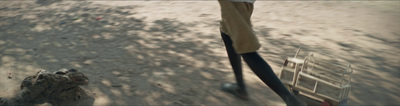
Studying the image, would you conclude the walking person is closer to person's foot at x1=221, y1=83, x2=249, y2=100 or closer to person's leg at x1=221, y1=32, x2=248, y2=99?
person's leg at x1=221, y1=32, x2=248, y2=99

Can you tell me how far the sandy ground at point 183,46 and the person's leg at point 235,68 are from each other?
8cm

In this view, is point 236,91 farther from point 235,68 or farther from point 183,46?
point 183,46

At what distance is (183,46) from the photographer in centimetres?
401

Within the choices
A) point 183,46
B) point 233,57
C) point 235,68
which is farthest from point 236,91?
point 183,46

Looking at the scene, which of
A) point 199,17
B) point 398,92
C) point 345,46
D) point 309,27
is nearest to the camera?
point 398,92

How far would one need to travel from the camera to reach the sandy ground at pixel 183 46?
2730 millimetres

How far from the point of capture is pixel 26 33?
5.02m

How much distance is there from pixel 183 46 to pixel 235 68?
1689mm

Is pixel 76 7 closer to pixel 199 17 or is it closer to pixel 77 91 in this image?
pixel 199 17

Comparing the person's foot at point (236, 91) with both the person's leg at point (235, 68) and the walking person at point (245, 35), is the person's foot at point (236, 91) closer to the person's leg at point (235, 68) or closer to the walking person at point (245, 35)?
the person's leg at point (235, 68)

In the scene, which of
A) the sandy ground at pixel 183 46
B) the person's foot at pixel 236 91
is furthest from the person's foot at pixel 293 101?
the person's foot at pixel 236 91

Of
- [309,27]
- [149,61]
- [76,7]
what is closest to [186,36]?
[149,61]

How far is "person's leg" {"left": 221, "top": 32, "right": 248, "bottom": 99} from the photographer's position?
230 centimetres

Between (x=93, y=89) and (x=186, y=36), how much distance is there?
1.97 metres
